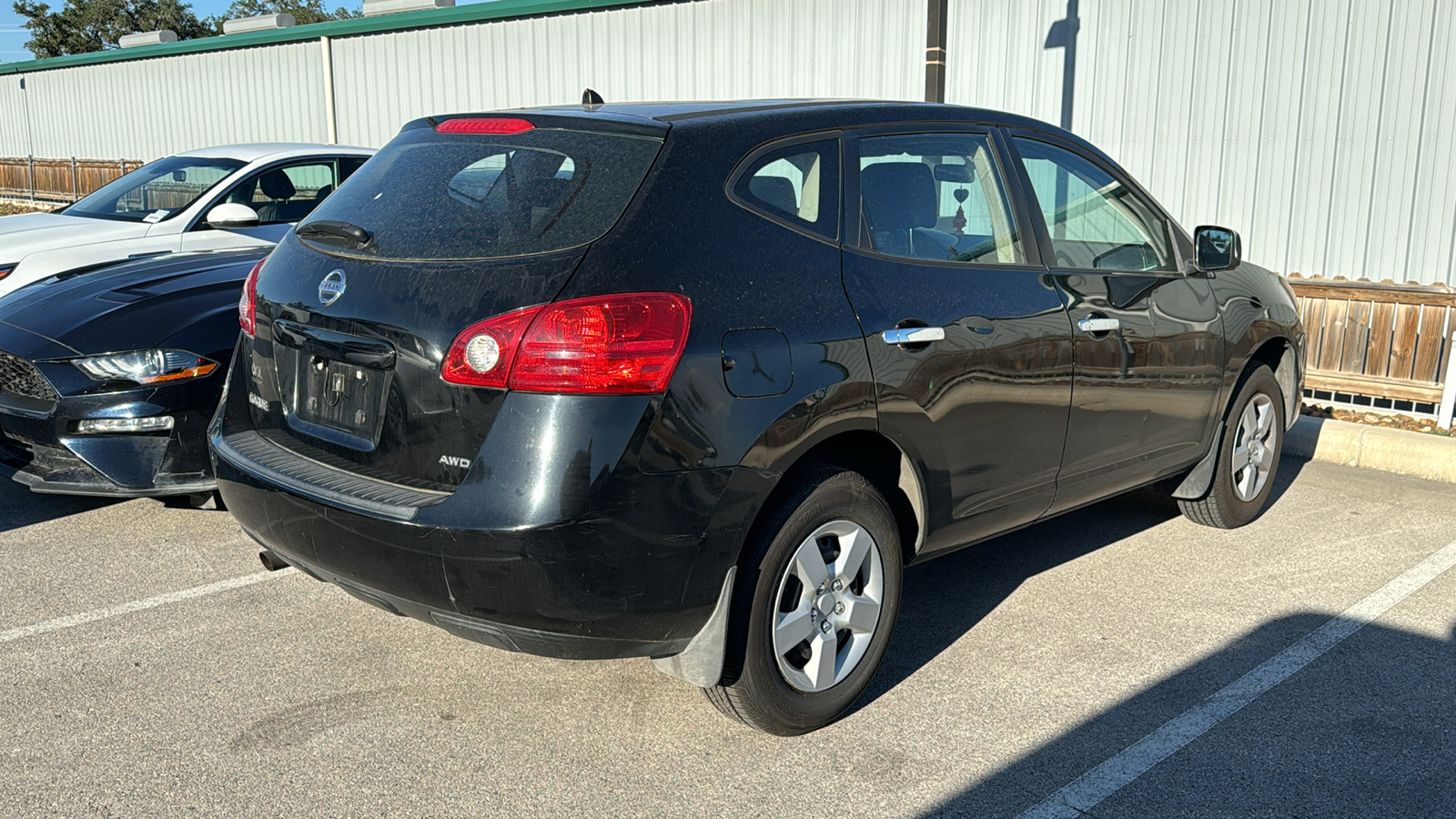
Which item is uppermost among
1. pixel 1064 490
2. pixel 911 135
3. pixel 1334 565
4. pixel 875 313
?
pixel 911 135

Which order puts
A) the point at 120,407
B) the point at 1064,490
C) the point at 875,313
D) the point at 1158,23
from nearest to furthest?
the point at 875,313 < the point at 1064,490 < the point at 120,407 < the point at 1158,23

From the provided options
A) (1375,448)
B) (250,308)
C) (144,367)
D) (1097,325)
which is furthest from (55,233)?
(1375,448)

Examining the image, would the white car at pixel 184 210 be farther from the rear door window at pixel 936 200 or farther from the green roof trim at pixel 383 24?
the green roof trim at pixel 383 24

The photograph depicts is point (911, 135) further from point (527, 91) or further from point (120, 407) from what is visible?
point (527, 91)

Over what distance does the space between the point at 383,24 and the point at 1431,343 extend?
1519cm

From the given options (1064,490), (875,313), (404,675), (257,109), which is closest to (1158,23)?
(1064,490)

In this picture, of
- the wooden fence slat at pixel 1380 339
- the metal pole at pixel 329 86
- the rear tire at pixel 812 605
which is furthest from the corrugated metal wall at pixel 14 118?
the rear tire at pixel 812 605

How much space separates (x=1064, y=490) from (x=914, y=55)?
365 inches

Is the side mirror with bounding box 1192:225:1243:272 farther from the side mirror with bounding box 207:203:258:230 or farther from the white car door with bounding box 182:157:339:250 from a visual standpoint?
the white car door with bounding box 182:157:339:250

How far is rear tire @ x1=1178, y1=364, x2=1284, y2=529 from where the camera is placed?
206 inches

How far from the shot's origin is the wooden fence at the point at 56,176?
80.3 feet

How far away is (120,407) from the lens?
15.1ft

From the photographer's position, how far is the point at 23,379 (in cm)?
478

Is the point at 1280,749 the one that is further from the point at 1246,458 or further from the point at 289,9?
the point at 289,9
